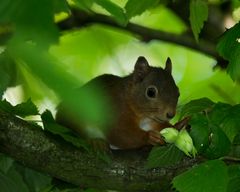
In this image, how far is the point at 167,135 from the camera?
5.40 ft

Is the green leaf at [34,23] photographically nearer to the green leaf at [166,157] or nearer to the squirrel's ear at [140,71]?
the green leaf at [166,157]

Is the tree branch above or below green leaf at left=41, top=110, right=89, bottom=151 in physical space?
below

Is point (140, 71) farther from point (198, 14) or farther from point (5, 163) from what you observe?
point (5, 163)

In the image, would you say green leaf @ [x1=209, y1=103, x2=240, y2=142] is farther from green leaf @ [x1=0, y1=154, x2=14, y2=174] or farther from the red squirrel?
the red squirrel

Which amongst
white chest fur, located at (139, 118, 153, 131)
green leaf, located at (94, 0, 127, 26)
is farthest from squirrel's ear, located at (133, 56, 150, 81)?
green leaf, located at (94, 0, 127, 26)

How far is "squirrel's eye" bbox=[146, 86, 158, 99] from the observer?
2.86 metres

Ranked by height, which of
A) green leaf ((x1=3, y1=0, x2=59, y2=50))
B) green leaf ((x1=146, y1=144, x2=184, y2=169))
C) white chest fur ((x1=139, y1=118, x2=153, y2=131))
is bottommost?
white chest fur ((x1=139, y1=118, x2=153, y2=131))

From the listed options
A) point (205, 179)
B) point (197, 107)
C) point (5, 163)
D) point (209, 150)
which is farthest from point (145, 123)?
point (205, 179)

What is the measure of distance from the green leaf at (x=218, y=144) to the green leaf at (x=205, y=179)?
13 cm

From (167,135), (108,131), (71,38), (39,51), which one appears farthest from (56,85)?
(71,38)

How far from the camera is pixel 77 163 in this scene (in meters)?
1.73

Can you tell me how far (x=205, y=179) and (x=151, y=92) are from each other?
1547 mm

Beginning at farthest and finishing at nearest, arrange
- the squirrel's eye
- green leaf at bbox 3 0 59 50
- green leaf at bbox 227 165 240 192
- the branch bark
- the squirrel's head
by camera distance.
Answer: the squirrel's eye < the squirrel's head < the branch bark < green leaf at bbox 227 165 240 192 < green leaf at bbox 3 0 59 50

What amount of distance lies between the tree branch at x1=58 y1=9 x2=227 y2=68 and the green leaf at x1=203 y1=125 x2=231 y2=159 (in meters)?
1.73
